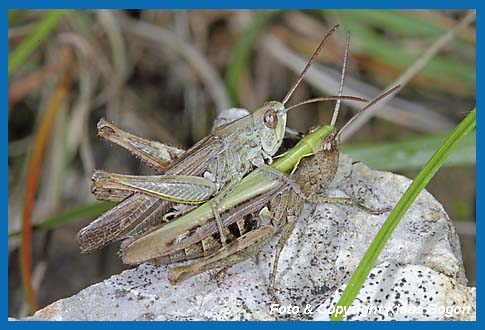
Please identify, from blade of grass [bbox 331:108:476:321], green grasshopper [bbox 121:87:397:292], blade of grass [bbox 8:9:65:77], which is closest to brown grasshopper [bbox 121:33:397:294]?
green grasshopper [bbox 121:87:397:292]

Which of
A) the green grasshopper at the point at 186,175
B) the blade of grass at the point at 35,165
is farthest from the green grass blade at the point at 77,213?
the green grasshopper at the point at 186,175

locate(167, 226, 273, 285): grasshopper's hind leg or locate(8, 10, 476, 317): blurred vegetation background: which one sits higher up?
locate(8, 10, 476, 317): blurred vegetation background

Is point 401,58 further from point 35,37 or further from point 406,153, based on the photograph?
point 35,37

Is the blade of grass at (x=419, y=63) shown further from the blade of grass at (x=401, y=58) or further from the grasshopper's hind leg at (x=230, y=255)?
the grasshopper's hind leg at (x=230, y=255)

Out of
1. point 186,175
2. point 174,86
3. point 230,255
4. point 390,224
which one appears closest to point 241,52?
point 174,86

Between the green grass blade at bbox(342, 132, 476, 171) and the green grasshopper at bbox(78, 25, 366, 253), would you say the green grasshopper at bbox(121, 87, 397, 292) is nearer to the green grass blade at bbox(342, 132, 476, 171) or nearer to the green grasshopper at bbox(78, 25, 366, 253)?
the green grasshopper at bbox(78, 25, 366, 253)
